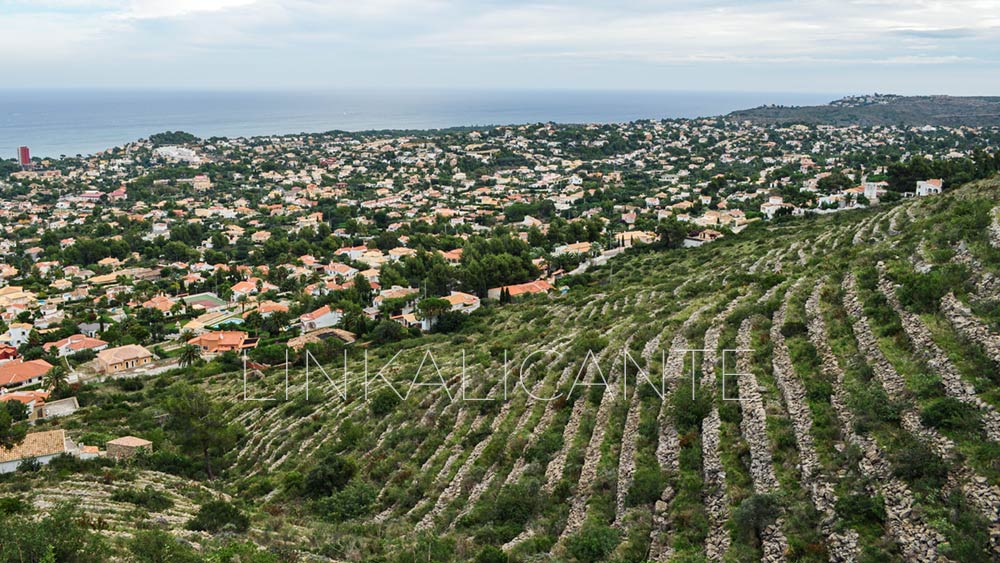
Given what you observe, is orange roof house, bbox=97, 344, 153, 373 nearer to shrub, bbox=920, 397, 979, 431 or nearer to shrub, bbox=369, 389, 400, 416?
shrub, bbox=369, 389, 400, 416

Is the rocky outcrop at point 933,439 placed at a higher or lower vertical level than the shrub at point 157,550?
higher

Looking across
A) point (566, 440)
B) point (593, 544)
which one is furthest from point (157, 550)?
point (566, 440)

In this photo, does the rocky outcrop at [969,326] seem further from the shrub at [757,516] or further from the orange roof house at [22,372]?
the orange roof house at [22,372]

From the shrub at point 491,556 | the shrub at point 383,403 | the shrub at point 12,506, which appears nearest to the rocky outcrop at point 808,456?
the shrub at point 491,556

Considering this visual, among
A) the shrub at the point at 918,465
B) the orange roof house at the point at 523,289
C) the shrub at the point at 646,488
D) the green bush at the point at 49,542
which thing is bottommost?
the orange roof house at the point at 523,289

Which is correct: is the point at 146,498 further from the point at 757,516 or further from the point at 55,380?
the point at 55,380

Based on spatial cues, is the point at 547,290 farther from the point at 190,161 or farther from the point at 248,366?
the point at 190,161
